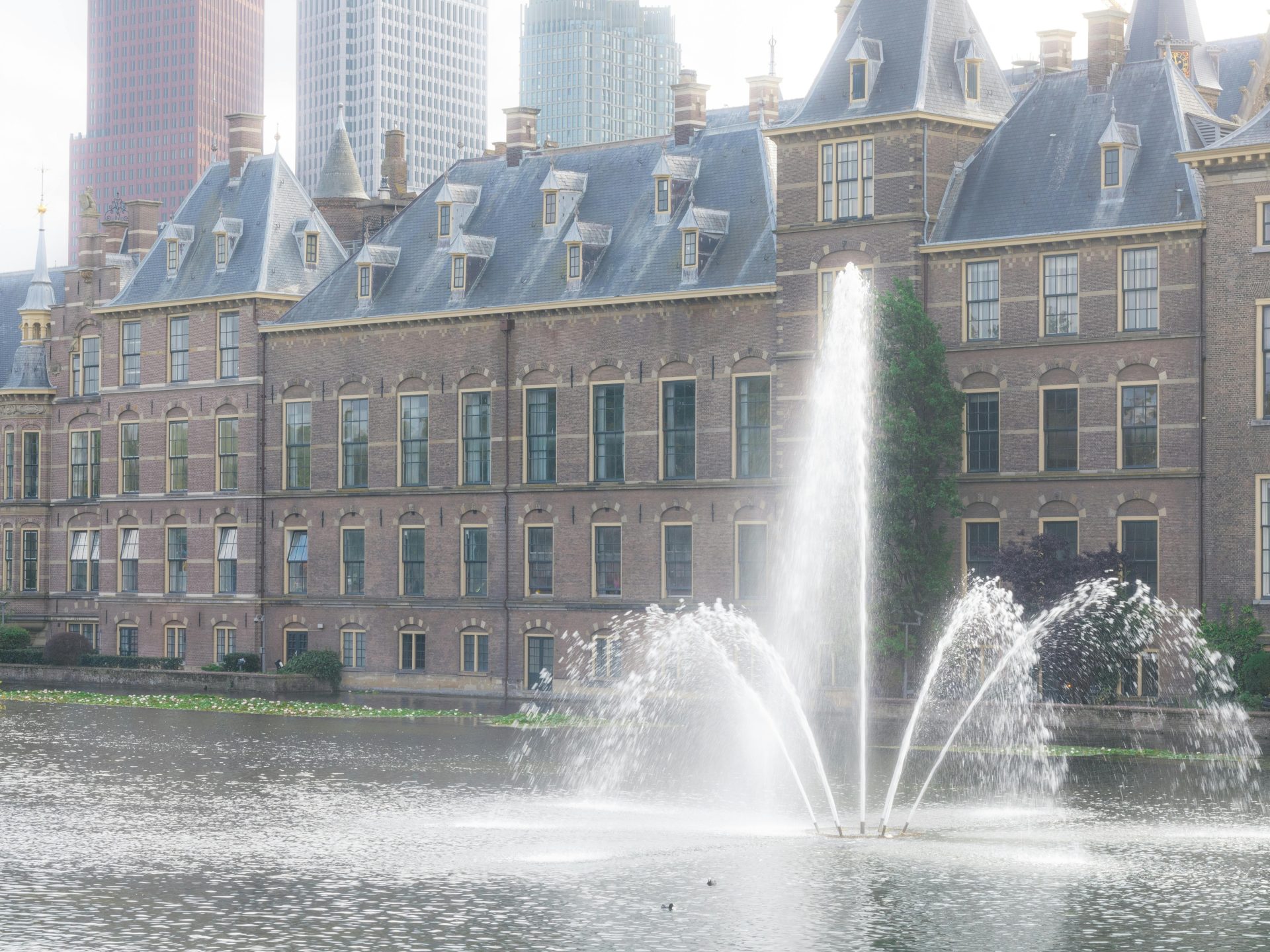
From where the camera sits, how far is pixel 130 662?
6619 cm

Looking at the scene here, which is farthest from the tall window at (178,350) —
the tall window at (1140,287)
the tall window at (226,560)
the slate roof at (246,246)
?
the tall window at (1140,287)

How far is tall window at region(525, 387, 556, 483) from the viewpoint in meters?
61.2

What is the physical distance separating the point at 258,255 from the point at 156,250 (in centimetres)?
509

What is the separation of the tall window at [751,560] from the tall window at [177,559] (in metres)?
21.6

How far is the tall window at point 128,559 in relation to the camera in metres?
71.0

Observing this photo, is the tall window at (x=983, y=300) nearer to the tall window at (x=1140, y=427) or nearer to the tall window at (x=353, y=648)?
the tall window at (x=1140, y=427)

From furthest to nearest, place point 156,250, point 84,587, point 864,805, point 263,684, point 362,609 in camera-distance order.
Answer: point 84,587, point 156,250, point 362,609, point 263,684, point 864,805

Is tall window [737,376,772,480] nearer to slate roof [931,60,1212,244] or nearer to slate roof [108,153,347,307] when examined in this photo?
slate roof [931,60,1212,244]

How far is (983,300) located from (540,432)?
49.2 feet

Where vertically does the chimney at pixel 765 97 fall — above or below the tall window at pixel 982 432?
above

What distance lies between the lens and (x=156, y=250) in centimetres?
7144

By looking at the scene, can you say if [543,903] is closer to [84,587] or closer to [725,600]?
[725,600]

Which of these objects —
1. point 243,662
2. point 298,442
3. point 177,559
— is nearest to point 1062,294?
Answer: point 298,442

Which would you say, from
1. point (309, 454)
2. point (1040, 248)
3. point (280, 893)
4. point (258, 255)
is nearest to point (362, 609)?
point (309, 454)
